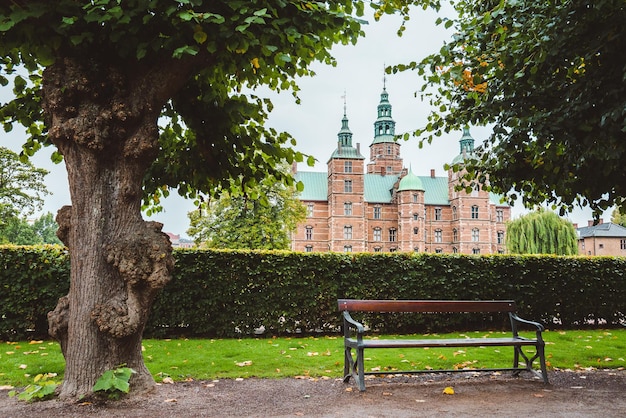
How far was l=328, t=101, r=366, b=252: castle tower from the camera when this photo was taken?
68.8 metres

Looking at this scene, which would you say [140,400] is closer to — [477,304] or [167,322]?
[477,304]

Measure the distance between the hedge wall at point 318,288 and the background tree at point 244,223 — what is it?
24066 mm

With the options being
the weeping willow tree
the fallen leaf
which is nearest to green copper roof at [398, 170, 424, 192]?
the weeping willow tree

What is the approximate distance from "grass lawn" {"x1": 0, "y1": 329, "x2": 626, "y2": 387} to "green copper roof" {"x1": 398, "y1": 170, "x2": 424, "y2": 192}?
6019cm

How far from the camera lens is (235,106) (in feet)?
22.0

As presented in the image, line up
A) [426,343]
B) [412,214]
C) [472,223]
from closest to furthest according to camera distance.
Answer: [426,343] < [412,214] < [472,223]

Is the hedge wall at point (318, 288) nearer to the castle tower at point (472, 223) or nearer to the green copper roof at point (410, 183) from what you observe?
the green copper roof at point (410, 183)

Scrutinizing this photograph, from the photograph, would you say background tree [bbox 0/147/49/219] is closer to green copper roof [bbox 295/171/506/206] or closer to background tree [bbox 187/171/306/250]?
background tree [bbox 187/171/306/250]

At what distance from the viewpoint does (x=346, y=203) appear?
227 feet

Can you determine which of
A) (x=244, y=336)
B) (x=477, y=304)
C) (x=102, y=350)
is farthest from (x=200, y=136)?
(x=244, y=336)

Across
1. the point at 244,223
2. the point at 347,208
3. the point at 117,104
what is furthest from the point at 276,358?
the point at 347,208

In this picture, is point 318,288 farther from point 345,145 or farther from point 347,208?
point 345,145

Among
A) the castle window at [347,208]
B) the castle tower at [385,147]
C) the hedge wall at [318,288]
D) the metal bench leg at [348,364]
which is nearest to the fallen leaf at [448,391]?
the metal bench leg at [348,364]

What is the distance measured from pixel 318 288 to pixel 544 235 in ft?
149
